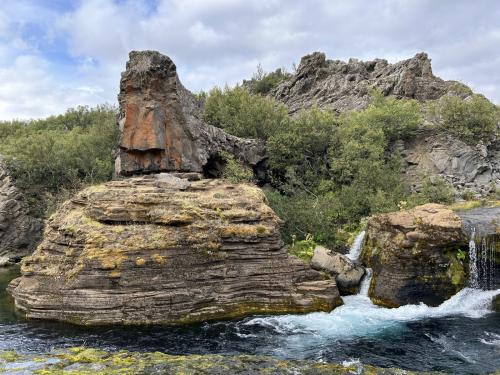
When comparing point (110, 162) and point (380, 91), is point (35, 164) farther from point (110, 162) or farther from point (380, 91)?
point (380, 91)

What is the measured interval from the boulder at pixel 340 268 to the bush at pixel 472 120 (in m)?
20.4

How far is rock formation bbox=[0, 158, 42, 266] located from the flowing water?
18097mm

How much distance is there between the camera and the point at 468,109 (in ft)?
123

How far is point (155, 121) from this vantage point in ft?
94.8

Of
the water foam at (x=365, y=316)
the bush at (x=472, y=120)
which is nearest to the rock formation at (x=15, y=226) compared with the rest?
the water foam at (x=365, y=316)

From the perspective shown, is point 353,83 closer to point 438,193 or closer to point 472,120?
point 472,120

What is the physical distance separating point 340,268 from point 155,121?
48.3ft

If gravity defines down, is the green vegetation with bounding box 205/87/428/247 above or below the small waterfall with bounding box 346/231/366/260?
above

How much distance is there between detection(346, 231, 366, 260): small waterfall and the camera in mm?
24786

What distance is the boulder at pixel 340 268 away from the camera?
2158 cm

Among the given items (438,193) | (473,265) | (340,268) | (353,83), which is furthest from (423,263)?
(353,83)

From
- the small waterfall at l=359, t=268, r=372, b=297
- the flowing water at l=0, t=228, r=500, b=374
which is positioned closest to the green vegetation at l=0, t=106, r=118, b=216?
the flowing water at l=0, t=228, r=500, b=374

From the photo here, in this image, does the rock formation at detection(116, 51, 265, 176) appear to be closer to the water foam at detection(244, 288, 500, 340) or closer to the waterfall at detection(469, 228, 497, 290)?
the water foam at detection(244, 288, 500, 340)

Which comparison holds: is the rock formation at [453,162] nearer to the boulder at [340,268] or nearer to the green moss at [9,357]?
the boulder at [340,268]
